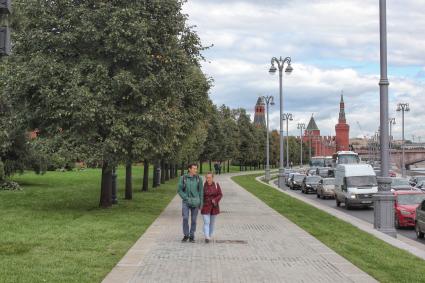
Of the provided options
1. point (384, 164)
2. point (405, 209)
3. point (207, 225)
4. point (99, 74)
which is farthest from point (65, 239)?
point (405, 209)

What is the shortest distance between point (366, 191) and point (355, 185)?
0.84 m

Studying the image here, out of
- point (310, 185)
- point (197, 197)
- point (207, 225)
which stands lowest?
point (310, 185)

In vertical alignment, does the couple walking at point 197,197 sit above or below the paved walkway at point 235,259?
above

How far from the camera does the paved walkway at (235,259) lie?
9.62 meters

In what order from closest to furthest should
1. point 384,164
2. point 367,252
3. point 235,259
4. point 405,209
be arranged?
point 235,259 < point 367,252 < point 384,164 < point 405,209

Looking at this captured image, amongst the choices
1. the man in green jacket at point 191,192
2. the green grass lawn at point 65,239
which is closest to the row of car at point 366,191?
the man in green jacket at point 191,192

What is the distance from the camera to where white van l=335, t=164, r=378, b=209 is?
30.9 m

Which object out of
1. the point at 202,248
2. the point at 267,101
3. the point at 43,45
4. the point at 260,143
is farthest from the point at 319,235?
the point at 260,143

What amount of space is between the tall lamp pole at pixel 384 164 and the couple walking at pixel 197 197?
593cm

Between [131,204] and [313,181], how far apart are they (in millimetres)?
24815

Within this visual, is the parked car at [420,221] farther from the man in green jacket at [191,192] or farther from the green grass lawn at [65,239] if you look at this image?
the green grass lawn at [65,239]

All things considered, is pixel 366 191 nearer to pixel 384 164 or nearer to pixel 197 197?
pixel 384 164

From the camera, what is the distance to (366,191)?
3122 cm

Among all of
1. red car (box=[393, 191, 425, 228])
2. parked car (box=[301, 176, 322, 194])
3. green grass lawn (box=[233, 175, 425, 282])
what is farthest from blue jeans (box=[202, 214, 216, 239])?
parked car (box=[301, 176, 322, 194])
